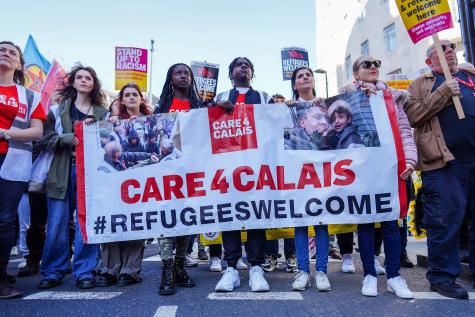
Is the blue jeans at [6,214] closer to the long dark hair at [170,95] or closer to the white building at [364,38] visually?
the long dark hair at [170,95]

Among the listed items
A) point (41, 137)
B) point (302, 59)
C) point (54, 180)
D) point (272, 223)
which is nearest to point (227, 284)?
point (272, 223)

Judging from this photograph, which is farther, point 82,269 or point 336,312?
point 82,269

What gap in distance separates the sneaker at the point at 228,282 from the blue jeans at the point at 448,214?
163cm

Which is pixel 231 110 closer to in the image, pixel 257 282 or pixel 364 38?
pixel 257 282

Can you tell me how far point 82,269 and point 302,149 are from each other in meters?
2.24

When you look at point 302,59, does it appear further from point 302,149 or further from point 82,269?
point 82,269

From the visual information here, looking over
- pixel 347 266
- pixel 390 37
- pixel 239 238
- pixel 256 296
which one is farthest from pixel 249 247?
pixel 390 37

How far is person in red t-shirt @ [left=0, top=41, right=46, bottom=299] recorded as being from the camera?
11.6 ft

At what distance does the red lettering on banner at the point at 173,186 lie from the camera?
151 inches

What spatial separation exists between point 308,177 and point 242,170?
23.0 inches

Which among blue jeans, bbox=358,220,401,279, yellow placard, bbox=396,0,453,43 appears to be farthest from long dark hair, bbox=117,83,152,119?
yellow placard, bbox=396,0,453,43

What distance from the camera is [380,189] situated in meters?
3.68

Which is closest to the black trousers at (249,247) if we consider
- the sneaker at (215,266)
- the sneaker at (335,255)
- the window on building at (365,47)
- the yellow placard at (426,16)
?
the sneaker at (215,266)

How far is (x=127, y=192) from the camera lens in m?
3.91
